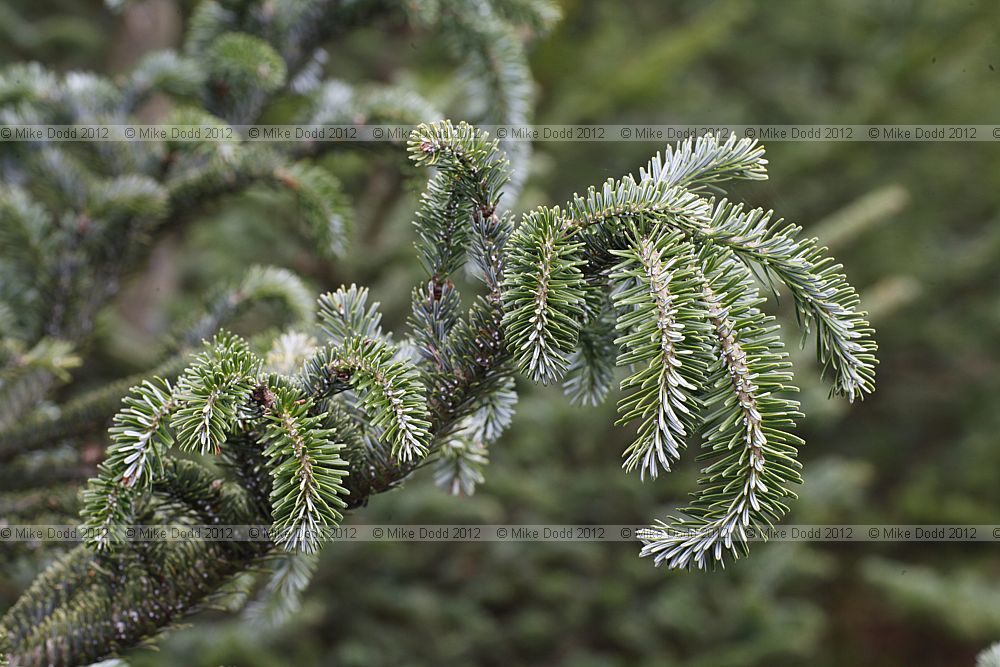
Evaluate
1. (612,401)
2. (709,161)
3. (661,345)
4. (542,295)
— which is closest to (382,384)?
(542,295)

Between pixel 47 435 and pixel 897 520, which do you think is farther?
pixel 897 520

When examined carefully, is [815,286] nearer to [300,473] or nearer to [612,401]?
[300,473]

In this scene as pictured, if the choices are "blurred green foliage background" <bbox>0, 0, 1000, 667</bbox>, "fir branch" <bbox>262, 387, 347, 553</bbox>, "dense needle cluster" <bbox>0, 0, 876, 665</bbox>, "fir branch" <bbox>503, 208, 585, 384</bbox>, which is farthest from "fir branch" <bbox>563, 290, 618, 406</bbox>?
"blurred green foliage background" <bbox>0, 0, 1000, 667</bbox>

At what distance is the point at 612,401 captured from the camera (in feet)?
8.95

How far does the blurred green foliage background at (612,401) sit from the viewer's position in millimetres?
2494

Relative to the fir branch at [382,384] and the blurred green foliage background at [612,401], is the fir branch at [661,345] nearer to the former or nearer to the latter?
the fir branch at [382,384]

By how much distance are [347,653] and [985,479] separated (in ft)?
10.5

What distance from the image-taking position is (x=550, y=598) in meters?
2.75

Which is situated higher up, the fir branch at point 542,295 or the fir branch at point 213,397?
the fir branch at point 542,295

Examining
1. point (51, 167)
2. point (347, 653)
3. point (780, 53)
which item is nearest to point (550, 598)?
point (347, 653)

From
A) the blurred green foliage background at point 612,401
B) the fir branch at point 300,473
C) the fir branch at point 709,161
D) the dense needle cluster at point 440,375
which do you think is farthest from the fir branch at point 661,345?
the blurred green foliage background at point 612,401

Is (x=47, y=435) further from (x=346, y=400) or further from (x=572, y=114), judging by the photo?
(x=572, y=114)

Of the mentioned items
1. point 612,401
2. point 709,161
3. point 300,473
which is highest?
point 612,401

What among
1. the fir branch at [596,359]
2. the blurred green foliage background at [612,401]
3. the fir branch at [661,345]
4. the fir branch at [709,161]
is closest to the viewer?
the fir branch at [661,345]
